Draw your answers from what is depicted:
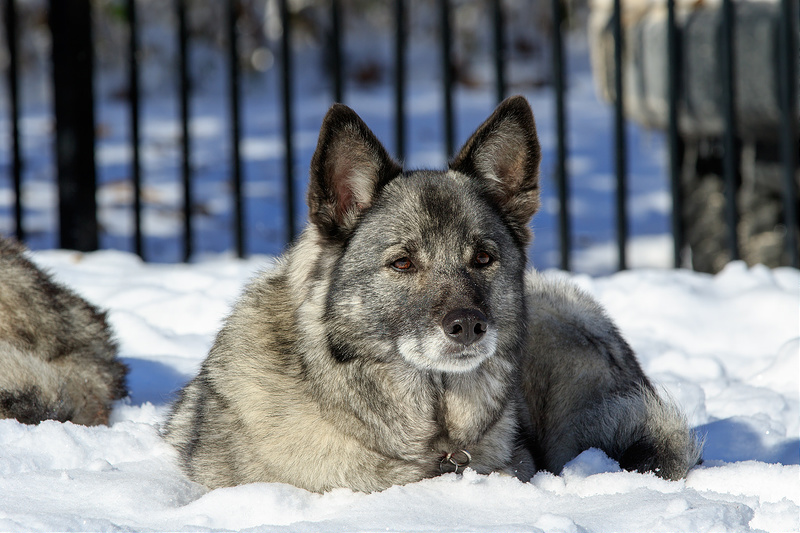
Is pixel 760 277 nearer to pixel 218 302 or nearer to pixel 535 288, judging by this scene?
pixel 535 288

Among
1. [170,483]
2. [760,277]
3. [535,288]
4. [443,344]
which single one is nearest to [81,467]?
[170,483]

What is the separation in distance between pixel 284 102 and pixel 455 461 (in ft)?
11.5

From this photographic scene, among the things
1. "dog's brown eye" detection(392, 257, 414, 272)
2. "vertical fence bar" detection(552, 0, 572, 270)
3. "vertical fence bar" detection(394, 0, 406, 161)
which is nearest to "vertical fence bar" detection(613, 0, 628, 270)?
"vertical fence bar" detection(552, 0, 572, 270)

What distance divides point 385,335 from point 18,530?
1.22 metres

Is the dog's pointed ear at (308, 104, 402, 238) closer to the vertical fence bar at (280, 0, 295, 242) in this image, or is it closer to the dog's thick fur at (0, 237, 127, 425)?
the dog's thick fur at (0, 237, 127, 425)

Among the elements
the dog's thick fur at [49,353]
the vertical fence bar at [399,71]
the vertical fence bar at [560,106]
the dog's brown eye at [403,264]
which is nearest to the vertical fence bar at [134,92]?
the vertical fence bar at [399,71]

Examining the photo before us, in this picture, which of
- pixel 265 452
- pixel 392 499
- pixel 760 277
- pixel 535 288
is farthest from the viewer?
pixel 760 277

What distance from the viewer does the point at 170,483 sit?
9.51 feet

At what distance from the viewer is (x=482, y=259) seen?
2953 millimetres

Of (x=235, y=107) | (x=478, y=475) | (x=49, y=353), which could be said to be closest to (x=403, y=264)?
(x=478, y=475)

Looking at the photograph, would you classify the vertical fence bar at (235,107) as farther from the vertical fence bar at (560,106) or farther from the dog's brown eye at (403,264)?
the dog's brown eye at (403,264)

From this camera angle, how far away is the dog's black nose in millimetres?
2703

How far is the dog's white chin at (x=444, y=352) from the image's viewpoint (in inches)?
108

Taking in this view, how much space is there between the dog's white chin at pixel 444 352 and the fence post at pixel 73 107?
3745 mm
